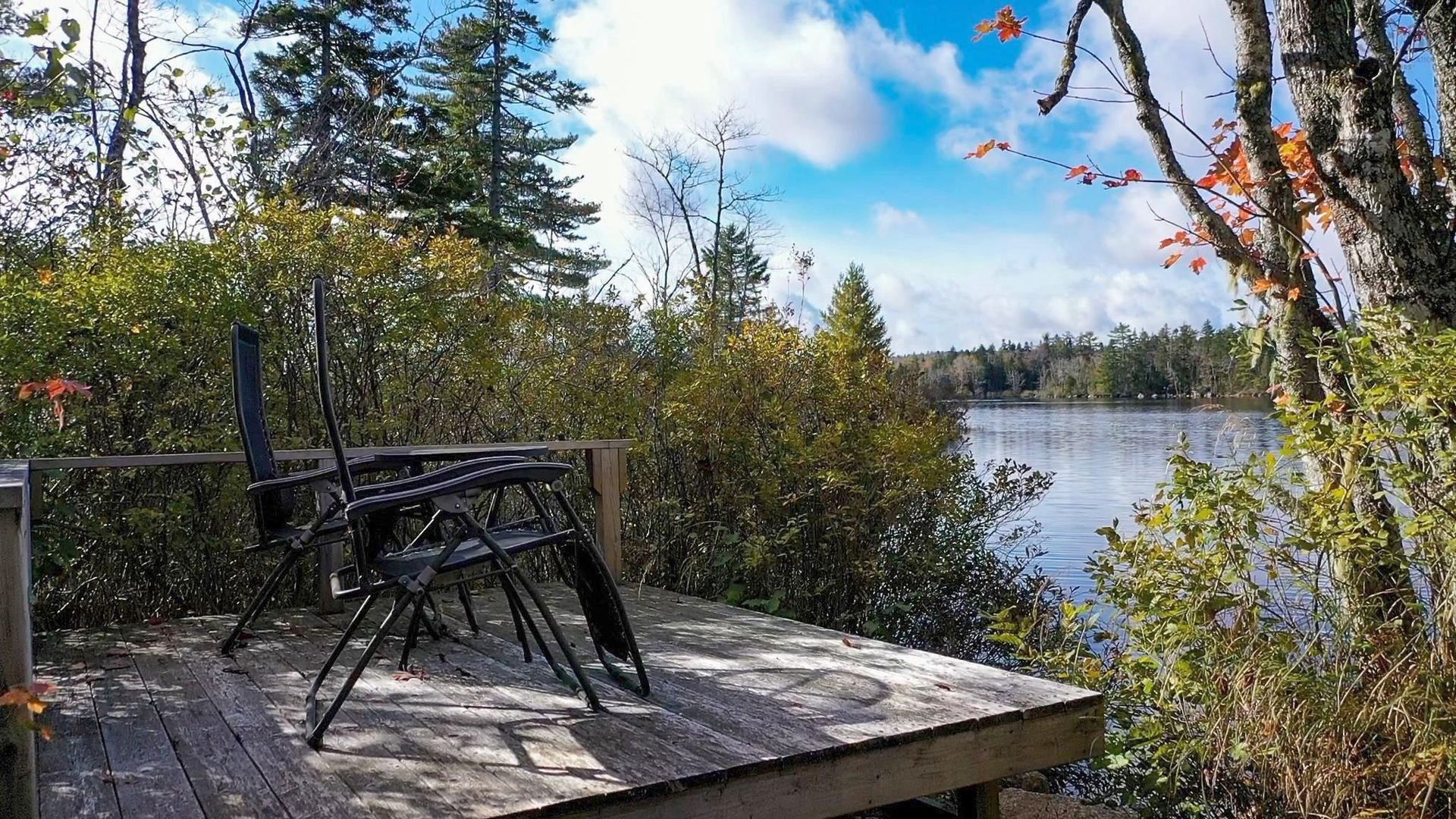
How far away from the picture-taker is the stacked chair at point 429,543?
2268mm

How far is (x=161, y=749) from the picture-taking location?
2.31m

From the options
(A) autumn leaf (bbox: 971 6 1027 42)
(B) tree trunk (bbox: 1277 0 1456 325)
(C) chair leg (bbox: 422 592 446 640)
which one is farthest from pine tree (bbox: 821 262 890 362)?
(C) chair leg (bbox: 422 592 446 640)

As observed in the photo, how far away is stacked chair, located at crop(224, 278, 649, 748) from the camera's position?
2268mm

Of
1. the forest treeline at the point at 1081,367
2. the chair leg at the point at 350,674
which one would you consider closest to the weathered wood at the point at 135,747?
the chair leg at the point at 350,674

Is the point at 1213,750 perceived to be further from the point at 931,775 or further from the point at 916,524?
the point at 916,524

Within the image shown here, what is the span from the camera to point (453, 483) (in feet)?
7.36

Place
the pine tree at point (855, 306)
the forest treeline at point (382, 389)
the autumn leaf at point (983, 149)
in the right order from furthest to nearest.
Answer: the pine tree at point (855, 306) < the forest treeline at point (382, 389) < the autumn leaf at point (983, 149)

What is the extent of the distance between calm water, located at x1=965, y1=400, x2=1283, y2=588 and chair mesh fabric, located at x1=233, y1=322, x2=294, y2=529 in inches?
109

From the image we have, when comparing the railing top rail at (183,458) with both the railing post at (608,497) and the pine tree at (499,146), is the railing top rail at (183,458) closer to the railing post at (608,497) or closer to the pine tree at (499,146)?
the railing post at (608,497)

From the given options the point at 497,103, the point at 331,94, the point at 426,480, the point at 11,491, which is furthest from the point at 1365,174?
the point at 497,103

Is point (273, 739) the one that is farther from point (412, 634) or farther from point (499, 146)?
point (499, 146)

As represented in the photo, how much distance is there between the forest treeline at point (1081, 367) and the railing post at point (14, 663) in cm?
397

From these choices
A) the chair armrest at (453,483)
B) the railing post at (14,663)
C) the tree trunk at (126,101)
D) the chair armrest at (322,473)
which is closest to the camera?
the railing post at (14,663)

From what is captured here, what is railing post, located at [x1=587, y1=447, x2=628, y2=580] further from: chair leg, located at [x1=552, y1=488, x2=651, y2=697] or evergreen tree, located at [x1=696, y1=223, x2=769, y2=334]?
evergreen tree, located at [x1=696, y1=223, x2=769, y2=334]
